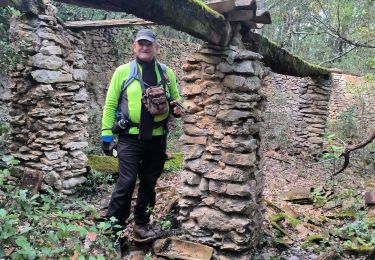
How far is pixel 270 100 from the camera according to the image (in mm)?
14016

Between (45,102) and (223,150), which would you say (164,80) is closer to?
(223,150)

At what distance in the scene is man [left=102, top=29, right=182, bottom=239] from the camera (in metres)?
3.51

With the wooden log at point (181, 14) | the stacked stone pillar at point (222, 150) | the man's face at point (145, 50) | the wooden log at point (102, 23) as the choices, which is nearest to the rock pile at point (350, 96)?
the wooden log at point (102, 23)

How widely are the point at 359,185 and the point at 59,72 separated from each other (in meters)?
6.77

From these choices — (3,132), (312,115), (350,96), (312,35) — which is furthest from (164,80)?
(350,96)

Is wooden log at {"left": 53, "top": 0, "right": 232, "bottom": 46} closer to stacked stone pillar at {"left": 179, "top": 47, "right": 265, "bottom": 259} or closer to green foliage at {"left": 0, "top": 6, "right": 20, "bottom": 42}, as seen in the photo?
stacked stone pillar at {"left": 179, "top": 47, "right": 265, "bottom": 259}

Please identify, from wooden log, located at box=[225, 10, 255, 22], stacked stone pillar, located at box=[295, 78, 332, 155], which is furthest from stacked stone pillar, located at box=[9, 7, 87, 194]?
stacked stone pillar, located at box=[295, 78, 332, 155]

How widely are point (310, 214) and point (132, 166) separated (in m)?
4.15

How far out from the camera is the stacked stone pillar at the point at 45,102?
5215mm

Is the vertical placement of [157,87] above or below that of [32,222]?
above

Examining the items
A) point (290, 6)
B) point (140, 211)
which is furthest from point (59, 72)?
point (290, 6)

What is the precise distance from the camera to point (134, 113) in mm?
3525

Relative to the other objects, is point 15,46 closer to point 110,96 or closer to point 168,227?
point 110,96

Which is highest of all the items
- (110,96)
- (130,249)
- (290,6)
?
(290,6)
